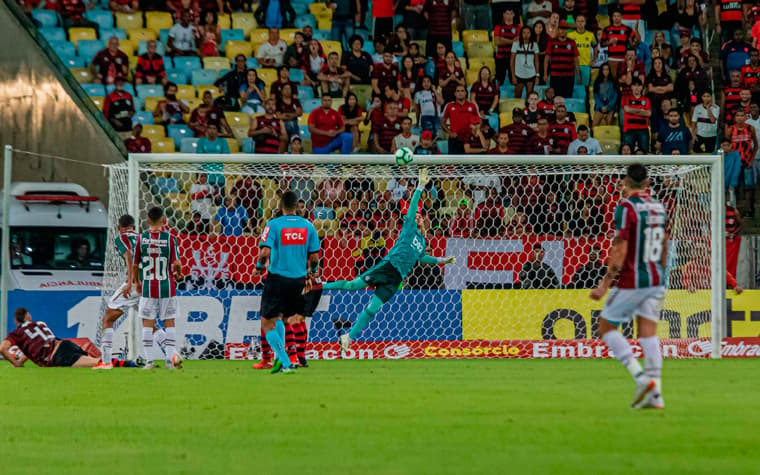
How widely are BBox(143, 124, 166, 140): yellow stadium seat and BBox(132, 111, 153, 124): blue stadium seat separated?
27 cm

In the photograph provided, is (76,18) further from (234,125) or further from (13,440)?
(13,440)

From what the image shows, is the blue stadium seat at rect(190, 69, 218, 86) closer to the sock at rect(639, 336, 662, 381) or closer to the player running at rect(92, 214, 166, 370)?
the player running at rect(92, 214, 166, 370)

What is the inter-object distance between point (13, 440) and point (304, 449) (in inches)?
76.5

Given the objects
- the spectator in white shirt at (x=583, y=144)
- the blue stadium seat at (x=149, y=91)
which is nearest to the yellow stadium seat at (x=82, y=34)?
the blue stadium seat at (x=149, y=91)

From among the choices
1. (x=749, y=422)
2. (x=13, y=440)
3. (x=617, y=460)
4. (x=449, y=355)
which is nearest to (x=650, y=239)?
(x=749, y=422)

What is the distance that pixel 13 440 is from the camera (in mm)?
7977

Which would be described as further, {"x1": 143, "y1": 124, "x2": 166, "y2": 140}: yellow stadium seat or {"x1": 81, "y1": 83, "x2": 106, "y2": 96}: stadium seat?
{"x1": 81, "y1": 83, "x2": 106, "y2": 96}: stadium seat

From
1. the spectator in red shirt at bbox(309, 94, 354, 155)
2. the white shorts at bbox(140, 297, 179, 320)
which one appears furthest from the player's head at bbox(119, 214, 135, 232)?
the spectator in red shirt at bbox(309, 94, 354, 155)

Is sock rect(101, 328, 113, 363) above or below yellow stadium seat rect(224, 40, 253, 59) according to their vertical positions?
below

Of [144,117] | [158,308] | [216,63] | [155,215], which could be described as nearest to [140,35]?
[216,63]

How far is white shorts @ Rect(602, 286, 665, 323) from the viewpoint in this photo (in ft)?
32.2

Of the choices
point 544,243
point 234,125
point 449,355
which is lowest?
point 449,355

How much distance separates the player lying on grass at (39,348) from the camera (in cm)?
1598

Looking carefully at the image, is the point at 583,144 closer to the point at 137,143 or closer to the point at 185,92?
the point at 137,143
